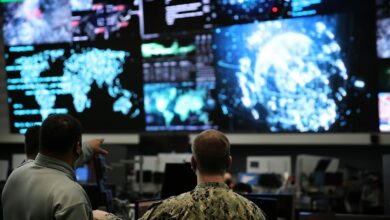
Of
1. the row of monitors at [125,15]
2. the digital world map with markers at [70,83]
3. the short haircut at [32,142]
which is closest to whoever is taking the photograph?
the short haircut at [32,142]

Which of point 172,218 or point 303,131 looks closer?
point 172,218

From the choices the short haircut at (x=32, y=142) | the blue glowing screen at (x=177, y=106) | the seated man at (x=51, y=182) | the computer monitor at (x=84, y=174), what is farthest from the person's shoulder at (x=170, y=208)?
the blue glowing screen at (x=177, y=106)

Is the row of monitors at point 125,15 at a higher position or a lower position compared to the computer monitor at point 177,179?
higher

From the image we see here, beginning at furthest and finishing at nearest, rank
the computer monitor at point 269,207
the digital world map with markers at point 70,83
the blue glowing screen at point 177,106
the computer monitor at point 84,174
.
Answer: the digital world map with markers at point 70,83, the blue glowing screen at point 177,106, the computer monitor at point 84,174, the computer monitor at point 269,207

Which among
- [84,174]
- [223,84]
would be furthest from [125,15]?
[84,174]

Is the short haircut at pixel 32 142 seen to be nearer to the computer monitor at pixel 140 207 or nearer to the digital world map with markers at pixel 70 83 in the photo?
the computer monitor at pixel 140 207

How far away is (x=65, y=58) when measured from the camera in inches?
333

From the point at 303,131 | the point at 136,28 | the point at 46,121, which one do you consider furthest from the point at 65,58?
the point at 46,121

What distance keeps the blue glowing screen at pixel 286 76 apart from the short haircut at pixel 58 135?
5.21 meters

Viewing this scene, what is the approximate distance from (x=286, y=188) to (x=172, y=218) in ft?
16.0

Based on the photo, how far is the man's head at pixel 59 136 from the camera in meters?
2.07

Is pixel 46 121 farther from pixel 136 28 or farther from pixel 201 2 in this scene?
pixel 136 28

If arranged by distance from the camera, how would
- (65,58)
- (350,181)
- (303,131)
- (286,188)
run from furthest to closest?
(65,58) → (350,181) → (303,131) → (286,188)

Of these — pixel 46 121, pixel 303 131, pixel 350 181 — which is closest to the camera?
pixel 46 121
